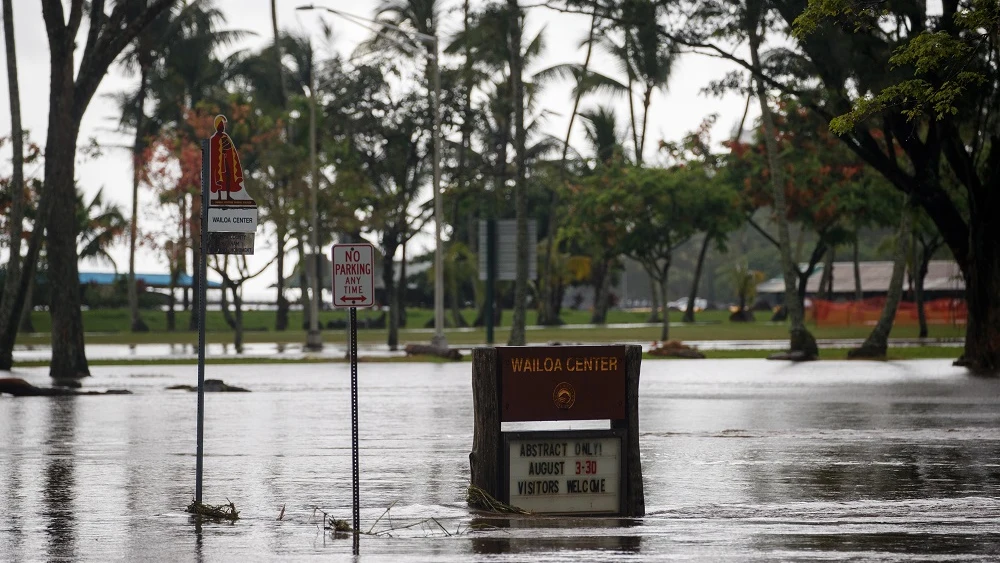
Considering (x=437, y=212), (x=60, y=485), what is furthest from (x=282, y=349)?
(x=60, y=485)

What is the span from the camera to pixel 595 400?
9.97 meters

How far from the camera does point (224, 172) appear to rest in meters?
10.4

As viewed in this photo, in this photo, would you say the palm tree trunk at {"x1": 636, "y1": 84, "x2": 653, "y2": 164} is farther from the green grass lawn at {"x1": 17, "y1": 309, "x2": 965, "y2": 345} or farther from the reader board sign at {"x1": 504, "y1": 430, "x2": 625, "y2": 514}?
the reader board sign at {"x1": 504, "y1": 430, "x2": 625, "y2": 514}

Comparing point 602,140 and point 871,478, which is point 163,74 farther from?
point 871,478

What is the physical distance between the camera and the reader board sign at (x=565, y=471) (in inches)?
396

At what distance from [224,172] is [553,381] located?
2858 mm

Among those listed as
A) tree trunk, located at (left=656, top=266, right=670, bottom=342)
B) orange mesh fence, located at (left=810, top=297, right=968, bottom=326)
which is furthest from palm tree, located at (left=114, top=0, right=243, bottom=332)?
orange mesh fence, located at (left=810, top=297, right=968, bottom=326)

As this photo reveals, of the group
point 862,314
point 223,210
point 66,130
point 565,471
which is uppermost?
point 66,130

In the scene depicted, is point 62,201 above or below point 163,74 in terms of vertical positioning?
below

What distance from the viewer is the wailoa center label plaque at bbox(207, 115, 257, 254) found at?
1035cm

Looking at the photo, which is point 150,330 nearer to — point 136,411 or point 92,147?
point 92,147

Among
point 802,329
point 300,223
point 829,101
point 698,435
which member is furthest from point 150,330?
point 698,435

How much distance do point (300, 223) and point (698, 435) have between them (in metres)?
33.9

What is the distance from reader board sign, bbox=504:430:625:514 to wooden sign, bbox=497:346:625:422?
0.22 m
